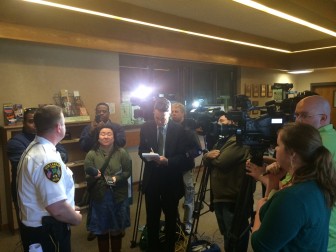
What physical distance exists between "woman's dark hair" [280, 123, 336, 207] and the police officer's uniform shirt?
1.07 metres

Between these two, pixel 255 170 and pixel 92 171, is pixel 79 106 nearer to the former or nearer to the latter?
pixel 92 171

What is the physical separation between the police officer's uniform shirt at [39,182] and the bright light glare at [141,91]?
10.1 ft

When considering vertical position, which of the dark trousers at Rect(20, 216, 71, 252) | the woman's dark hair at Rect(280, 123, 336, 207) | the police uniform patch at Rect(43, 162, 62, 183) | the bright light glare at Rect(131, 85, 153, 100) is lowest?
the dark trousers at Rect(20, 216, 71, 252)

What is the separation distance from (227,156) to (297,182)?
93cm

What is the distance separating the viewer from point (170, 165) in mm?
2197

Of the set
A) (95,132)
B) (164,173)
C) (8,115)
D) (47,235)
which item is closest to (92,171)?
(95,132)

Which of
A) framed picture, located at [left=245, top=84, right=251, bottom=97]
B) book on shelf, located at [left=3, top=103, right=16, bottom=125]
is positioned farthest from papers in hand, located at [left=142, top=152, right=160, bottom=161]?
framed picture, located at [left=245, top=84, right=251, bottom=97]

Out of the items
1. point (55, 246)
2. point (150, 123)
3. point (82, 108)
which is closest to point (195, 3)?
point (150, 123)

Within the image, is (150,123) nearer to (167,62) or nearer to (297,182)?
(297,182)

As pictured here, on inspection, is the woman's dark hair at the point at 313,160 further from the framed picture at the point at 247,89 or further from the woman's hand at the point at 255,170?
the framed picture at the point at 247,89

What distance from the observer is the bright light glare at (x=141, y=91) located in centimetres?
442

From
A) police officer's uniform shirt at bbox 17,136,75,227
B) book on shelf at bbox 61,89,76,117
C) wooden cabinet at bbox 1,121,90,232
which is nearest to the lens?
police officer's uniform shirt at bbox 17,136,75,227

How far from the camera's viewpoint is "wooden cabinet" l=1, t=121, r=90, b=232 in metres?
2.88

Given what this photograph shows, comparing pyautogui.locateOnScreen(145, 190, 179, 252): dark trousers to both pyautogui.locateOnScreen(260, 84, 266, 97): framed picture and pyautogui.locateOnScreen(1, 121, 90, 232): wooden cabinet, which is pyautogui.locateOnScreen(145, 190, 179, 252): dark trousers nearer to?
pyautogui.locateOnScreen(1, 121, 90, 232): wooden cabinet
